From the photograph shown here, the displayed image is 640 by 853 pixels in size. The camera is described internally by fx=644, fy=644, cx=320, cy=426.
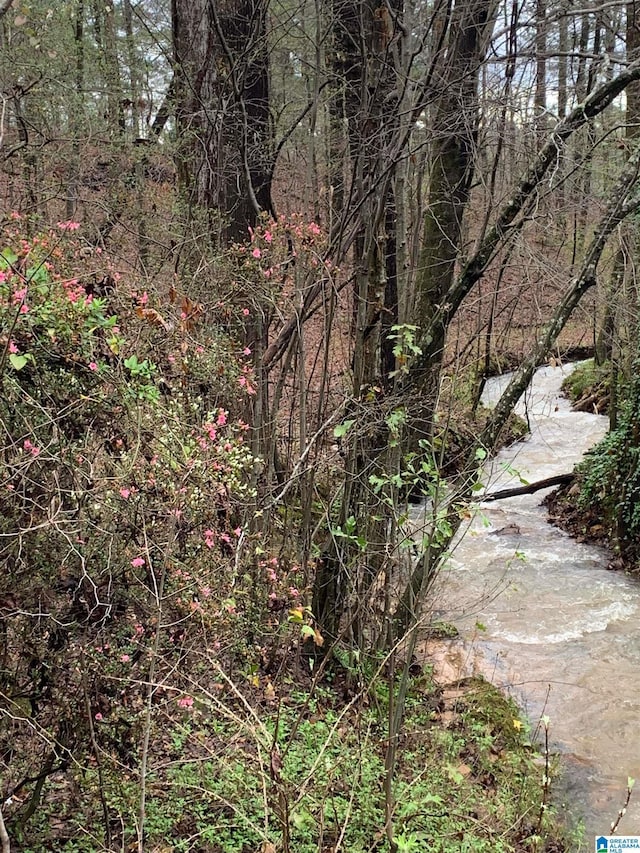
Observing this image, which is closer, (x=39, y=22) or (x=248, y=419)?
(x=248, y=419)

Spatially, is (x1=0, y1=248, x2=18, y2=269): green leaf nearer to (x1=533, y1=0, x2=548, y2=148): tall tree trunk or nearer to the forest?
the forest

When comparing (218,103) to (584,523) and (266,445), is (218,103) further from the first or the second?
(584,523)

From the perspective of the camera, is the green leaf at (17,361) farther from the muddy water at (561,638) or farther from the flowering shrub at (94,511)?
the muddy water at (561,638)

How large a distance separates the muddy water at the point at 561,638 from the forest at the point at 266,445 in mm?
259

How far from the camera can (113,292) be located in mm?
2955

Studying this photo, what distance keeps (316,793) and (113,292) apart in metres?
2.64

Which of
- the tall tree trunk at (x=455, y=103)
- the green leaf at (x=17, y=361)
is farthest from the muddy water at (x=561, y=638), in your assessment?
the green leaf at (x=17, y=361)

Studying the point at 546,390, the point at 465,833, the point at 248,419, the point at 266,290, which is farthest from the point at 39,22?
the point at 546,390

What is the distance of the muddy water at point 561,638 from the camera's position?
4301mm

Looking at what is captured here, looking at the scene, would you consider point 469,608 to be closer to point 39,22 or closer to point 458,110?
point 458,110
